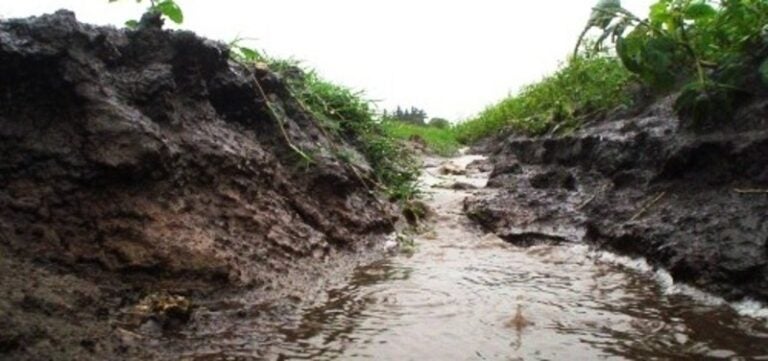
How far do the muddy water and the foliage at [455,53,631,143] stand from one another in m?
1.47

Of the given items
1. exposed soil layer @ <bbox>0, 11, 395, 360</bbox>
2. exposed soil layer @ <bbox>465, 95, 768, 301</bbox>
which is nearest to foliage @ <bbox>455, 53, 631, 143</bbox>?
exposed soil layer @ <bbox>465, 95, 768, 301</bbox>

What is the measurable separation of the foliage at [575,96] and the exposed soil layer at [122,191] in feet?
6.79

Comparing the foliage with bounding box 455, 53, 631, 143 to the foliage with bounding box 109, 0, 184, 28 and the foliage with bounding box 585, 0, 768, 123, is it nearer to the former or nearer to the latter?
the foliage with bounding box 585, 0, 768, 123

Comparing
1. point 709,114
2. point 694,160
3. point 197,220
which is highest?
point 709,114

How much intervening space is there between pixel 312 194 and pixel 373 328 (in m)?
1.58

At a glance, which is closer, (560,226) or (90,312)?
(90,312)

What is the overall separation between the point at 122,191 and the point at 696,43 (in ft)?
9.85

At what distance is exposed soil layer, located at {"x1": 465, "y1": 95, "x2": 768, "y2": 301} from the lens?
262 centimetres

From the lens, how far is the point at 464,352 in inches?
81.6

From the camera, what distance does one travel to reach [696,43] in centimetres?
337

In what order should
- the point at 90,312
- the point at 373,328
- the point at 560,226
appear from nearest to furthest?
the point at 90,312
the point at 373,328
the point at 560,226

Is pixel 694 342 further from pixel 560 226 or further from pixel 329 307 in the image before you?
pixel 560 226

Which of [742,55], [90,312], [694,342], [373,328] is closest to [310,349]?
[373,328]

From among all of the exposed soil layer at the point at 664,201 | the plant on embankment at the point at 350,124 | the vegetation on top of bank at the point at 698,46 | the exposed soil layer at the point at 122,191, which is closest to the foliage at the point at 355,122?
the plant on embankment at the point at 350,124
